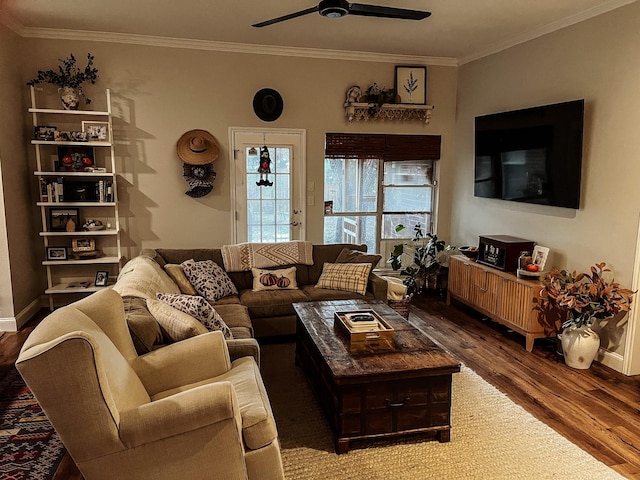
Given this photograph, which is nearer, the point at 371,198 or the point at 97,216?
the point at 97,216

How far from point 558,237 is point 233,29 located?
11.9 ft

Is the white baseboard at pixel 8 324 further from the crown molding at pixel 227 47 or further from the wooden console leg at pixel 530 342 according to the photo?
the wooden console leg at pixel 530 342

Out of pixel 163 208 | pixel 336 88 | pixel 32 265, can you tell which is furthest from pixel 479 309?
pixel 32 265

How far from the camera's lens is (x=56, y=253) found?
4.98 metres

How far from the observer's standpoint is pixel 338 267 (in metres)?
4.54

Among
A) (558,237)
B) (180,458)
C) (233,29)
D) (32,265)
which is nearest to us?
(180,458)

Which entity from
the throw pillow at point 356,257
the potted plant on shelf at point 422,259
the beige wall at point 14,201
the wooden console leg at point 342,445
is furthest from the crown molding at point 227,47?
the wooden console leg at point 342,445

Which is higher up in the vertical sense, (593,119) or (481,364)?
(593,119)

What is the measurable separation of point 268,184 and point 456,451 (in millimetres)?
3698

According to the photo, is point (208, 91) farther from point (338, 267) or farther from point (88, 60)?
point (338, 267)

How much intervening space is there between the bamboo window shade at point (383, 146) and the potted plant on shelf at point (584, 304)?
255cm

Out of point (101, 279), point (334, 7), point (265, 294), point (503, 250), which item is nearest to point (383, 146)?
point (503, 250)

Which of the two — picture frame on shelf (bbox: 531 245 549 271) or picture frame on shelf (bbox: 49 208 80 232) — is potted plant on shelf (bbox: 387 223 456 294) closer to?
picture frame on shelf (bbox: 531 245 549 271)

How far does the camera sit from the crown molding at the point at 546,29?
376 centimetres
